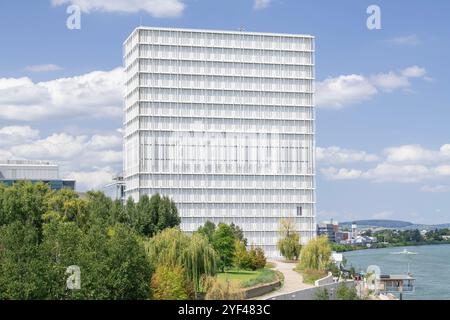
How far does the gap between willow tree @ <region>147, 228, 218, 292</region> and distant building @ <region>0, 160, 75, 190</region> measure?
82.6 m

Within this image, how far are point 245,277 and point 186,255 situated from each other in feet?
33.8

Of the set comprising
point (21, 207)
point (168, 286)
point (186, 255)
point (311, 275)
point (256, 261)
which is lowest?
point (311, 275)

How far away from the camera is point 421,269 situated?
83312mm

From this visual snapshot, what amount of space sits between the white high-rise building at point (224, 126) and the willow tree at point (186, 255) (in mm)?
48498

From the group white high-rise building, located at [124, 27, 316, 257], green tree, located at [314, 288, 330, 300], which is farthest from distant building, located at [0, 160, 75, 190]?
green tree, located at [314, 288, 330, 300]

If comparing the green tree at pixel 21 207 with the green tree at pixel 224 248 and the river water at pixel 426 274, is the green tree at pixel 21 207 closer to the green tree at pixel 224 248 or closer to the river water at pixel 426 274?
the green tree at pixel 224 248

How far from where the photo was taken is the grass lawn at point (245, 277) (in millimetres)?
41497

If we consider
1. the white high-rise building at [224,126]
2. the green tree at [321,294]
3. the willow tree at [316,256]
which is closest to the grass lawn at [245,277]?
the green tree at [321,294]

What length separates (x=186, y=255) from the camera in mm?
38219

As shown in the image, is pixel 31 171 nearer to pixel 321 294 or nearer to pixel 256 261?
pixel 256 261

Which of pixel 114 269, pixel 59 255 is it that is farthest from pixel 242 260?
pixel 114 269
